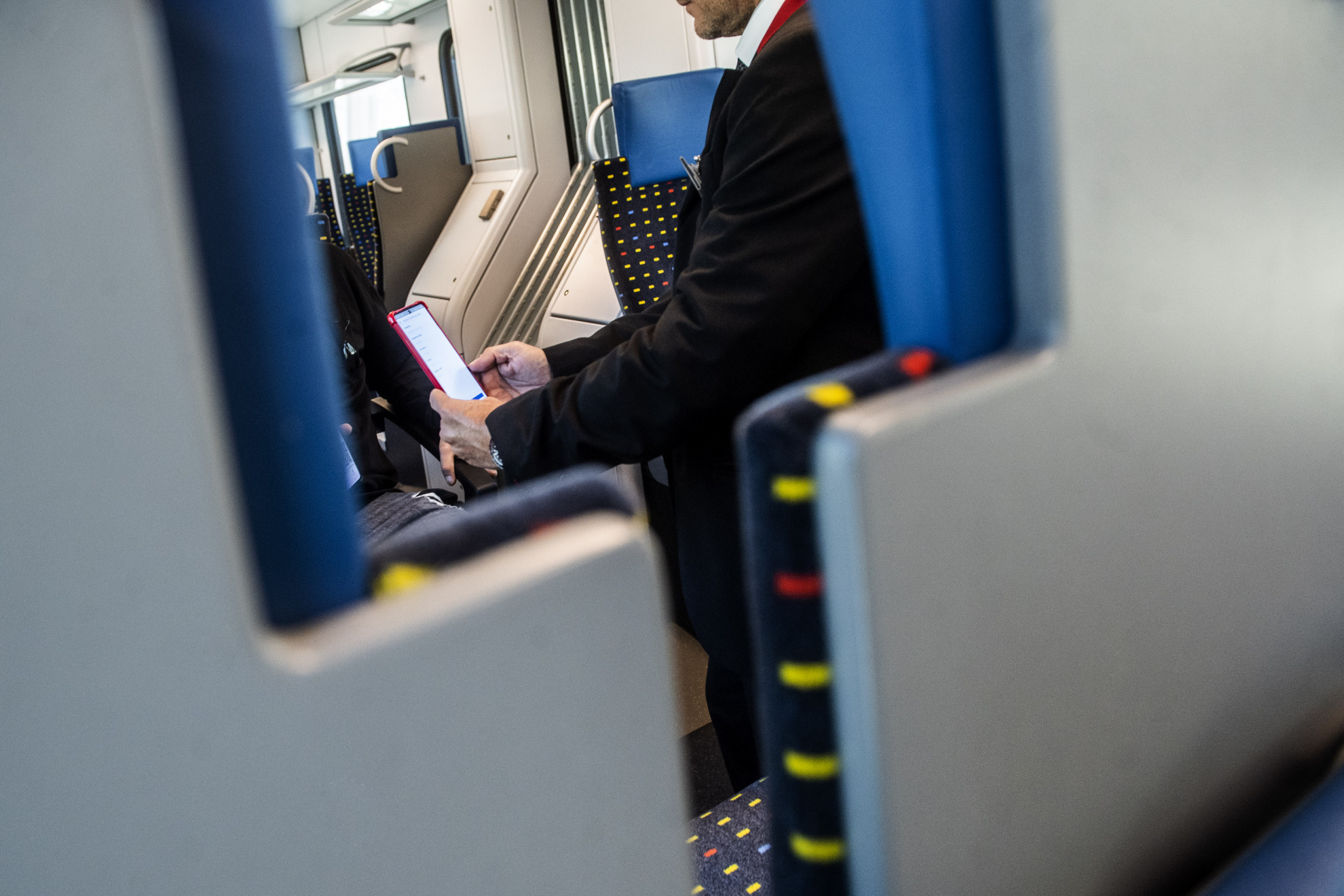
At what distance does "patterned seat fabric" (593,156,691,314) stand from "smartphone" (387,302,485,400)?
0.81 m

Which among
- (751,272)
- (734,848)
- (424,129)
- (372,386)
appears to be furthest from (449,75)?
(734,848)

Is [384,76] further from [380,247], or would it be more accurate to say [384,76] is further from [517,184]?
[517,184]

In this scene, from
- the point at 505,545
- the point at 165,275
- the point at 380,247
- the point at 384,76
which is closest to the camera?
the point at 165,275

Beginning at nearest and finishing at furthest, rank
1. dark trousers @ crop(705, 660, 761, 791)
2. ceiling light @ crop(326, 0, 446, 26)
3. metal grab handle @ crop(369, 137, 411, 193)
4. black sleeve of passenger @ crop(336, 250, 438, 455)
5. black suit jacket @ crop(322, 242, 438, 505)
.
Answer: dark trousers @ crop(705, 660, 761, 791), black suit jacket @ crop(322, 242, 438, 505), black sleeve of passenger @ crop(336, 250, 438, 455), metal grab handle @ crop(369, 137, 411, 193), ceiling light @ crop(326, 0, 446, 26)

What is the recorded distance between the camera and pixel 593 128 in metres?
3.52

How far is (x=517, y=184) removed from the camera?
391 cm

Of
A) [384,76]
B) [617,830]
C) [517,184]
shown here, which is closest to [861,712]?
[617,830]

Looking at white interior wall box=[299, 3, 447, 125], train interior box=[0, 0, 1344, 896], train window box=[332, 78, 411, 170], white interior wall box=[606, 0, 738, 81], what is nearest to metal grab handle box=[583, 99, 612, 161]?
white interior wall box=[606, 0, 738, 81]


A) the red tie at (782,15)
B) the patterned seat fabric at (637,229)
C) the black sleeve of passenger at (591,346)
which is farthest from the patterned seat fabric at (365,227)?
the red tie at (782,15)

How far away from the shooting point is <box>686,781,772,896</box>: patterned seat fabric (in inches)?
36.6

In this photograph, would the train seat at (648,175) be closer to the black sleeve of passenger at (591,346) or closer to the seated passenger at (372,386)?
the seated passenger at (372,386)

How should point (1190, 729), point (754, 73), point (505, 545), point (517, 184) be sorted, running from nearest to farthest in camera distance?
point (505, 545) < point (1190, 729) < point (754, 73) < point (517, 184)

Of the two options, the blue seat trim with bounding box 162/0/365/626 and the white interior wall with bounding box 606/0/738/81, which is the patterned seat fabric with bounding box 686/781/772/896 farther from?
the white interior wall with bounding box 606/0/738/81

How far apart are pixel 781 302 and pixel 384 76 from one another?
5688 millimetres
